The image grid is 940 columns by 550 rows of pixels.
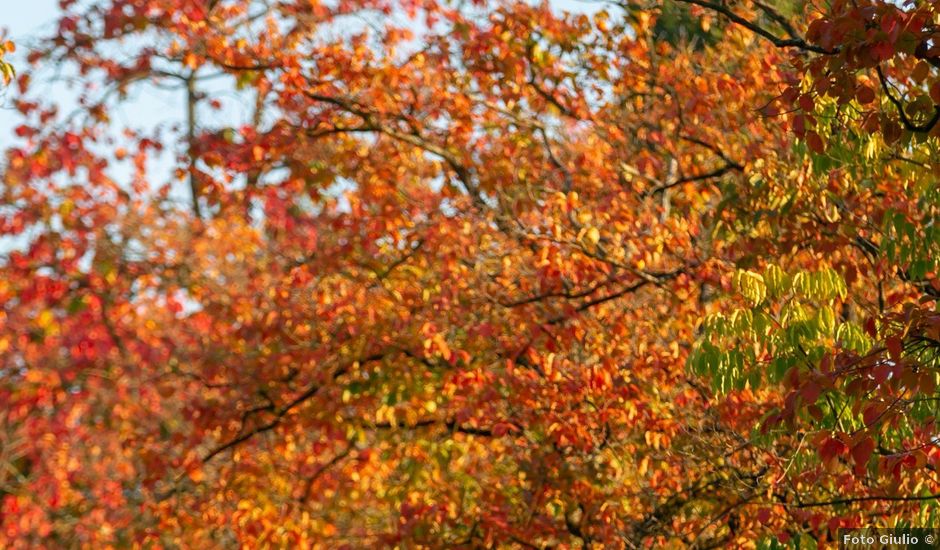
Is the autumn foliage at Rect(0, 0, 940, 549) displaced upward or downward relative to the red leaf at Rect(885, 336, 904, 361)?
upward

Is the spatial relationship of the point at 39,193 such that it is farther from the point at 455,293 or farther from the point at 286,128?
the point at 455,293

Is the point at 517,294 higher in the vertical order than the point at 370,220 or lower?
lower

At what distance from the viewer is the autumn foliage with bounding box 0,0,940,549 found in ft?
23.2

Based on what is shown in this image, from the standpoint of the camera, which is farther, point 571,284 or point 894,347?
point 571,284

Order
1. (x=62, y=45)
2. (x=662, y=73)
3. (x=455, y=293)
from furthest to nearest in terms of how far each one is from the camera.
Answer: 1. (x=62, y=45)
2. (x=662, y=73)
3. (x=455, y=293)

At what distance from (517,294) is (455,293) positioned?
1.89 ft

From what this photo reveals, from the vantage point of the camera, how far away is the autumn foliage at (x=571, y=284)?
7.07 meters

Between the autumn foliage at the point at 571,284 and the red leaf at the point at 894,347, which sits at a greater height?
the autumn foliage at the point at 571,284

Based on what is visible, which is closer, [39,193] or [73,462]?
[39,193]

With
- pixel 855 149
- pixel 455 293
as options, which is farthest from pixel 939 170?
pixel 455 293

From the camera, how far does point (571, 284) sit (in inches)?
438

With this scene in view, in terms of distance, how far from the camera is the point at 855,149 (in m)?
7.55

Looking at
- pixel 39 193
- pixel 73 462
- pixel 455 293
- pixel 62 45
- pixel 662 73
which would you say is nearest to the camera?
pixel 455 293

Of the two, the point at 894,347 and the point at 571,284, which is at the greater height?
the point at 571,284
